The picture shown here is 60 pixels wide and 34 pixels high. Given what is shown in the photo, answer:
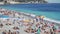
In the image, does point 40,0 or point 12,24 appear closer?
point 12,24

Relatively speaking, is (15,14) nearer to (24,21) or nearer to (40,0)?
(24,21)

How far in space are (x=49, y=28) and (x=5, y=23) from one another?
979 millimetres

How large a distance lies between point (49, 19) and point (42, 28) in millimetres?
395

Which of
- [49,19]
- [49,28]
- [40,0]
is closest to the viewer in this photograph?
[49,28]

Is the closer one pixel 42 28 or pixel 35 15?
pixel 42 28

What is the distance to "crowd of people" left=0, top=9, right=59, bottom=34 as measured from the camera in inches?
158

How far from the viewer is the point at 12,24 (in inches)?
167

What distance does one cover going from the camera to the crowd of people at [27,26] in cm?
402

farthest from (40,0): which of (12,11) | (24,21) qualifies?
(24,21)

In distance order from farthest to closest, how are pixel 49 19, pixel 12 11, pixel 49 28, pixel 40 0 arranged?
pixel 40 0 < pixel 12 11 < pixel 49 19 < pixel 49 28

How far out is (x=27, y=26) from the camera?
4098 millimetres

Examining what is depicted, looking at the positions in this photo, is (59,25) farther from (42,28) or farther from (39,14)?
(39,14)

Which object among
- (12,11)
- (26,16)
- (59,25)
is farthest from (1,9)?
(59,25)

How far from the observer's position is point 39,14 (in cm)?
464
